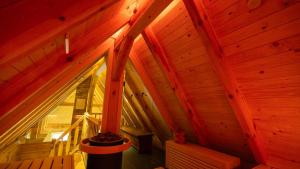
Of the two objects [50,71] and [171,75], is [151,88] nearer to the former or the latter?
[171,75]

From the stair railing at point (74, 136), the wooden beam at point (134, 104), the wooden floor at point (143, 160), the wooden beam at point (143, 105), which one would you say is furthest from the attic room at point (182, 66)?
the stair railing at point (74, 136)

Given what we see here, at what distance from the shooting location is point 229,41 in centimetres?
175

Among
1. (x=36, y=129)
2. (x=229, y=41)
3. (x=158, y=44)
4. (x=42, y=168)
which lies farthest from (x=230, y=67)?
(x=36, y=129)

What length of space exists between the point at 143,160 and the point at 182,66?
271 cm

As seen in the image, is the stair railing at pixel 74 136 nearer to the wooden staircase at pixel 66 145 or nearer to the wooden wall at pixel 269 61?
the wooden staircase at pixel 66 145

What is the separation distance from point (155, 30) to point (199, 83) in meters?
1.00

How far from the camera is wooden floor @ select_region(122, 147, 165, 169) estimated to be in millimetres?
3654

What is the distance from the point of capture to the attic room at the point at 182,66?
68 cm

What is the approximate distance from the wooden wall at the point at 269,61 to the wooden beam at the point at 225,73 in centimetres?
6

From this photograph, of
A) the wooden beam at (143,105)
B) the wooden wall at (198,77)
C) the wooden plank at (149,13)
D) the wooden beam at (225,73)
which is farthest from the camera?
the wooden beam at (143,105)

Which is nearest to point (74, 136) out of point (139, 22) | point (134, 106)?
point (134, 106)

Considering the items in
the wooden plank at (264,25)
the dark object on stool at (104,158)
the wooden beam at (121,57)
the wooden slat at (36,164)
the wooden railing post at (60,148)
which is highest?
the wooden plank at (264,25)

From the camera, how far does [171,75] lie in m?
2.55

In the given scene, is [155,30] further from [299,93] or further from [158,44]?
[299,93]
